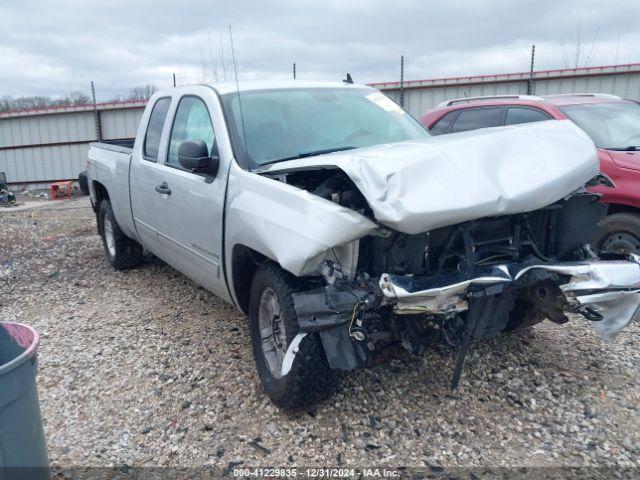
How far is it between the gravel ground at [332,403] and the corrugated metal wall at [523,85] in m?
11.0

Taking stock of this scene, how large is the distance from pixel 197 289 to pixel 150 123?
1.69m

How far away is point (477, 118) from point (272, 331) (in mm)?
4423

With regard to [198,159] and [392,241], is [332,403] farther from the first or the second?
[198,159]

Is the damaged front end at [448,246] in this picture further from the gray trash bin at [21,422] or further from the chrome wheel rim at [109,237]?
the chrome wheel rim at [109,237]

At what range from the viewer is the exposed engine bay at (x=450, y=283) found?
8.45 feet

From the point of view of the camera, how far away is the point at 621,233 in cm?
499

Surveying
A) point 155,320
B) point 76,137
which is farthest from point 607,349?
point 76,137

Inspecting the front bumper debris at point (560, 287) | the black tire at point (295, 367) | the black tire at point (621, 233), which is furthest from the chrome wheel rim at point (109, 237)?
the black tire at point (621, 233)

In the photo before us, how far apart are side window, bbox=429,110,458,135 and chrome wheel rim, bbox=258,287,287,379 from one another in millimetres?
4266

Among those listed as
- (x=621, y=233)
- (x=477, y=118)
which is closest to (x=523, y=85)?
(x=477, y=118)

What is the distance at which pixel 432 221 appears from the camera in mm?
2469

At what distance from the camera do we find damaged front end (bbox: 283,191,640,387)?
257 centimetres

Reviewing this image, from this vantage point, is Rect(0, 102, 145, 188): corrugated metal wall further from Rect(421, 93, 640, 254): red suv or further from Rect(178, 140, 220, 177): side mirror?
Rect(178, 140, 220, 177): side mirror

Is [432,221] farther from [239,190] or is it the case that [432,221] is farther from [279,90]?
[279,90]
